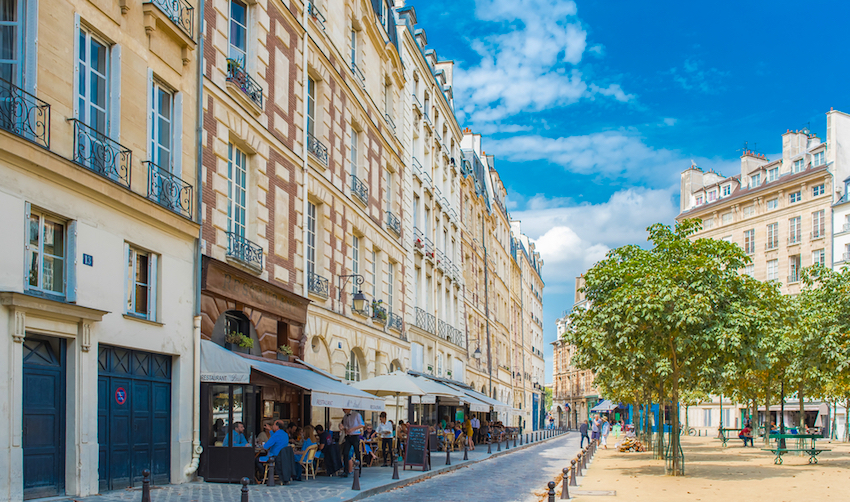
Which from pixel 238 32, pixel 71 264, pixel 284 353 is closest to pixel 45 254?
pixel 71 264

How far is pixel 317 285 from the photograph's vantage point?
20891mm

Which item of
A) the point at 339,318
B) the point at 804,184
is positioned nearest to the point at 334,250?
the point at 339,318

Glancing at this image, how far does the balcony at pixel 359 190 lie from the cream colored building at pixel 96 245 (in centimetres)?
918

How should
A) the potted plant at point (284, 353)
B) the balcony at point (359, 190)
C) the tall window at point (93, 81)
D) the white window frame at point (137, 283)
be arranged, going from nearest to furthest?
the tall window at point (93, 81) → the white window frame at point (137, 283) → the potted plant at point (284, 353) → the balcony at point (359, 190)

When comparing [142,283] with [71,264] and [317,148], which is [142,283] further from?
[317,148]

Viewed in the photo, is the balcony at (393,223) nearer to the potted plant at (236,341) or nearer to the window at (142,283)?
the potted plant at (236,341)

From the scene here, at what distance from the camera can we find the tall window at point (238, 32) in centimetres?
1725

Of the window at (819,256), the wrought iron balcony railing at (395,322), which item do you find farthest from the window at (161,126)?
the window at (819,256)

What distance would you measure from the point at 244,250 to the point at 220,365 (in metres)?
2.80

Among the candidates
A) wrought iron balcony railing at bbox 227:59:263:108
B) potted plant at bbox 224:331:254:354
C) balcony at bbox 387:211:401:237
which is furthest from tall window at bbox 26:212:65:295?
balcony at bbox 387:211:401:237

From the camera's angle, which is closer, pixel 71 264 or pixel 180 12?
pixel 71 264

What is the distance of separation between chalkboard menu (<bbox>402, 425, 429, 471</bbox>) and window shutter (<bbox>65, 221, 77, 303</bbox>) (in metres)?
10.1

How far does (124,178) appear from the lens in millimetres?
12742

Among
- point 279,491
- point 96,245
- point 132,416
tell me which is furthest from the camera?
point 279,491
